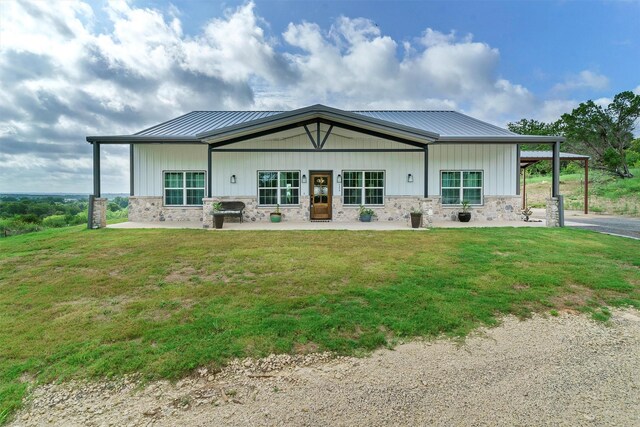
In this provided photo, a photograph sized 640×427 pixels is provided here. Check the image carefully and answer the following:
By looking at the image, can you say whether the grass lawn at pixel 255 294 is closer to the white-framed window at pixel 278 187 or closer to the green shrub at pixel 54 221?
the white-framed window at pixel 278 187

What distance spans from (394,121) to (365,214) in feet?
19.8

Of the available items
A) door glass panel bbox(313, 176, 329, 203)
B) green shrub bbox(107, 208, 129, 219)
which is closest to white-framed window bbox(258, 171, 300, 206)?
door glass panel bbox(313, 176, 329, 203)

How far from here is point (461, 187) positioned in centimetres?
1354

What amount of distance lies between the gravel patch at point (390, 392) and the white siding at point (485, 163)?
36.2 ft

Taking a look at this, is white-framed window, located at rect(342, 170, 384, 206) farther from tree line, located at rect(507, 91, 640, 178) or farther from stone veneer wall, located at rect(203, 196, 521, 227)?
tree line, located at rect(507, 91, 640, 178)

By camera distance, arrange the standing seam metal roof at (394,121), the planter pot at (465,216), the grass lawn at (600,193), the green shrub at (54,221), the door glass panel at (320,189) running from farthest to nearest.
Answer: the grass lawn at (600,193) < the green shrub at (54,221) < the standing seam metal roof at (394,121) < the door glass panel at (320,189) < the planter pot at (465,216)

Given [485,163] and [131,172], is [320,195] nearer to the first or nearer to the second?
[485,163]

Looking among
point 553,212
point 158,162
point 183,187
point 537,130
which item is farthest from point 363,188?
point 537,130

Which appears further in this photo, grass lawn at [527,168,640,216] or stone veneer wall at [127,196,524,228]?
grass lawn at [527,168,640,216]

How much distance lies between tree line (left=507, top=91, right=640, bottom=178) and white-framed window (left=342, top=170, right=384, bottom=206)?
21.2 metres

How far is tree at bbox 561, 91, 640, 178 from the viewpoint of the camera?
22.7 metres

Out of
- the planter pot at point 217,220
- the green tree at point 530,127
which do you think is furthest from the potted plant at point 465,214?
the green tree at point 530,127

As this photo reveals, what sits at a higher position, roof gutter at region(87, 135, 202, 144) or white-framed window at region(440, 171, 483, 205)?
roof gutter at region(87, 135, 202, 144)

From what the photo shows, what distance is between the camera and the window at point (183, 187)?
13.3 metres
